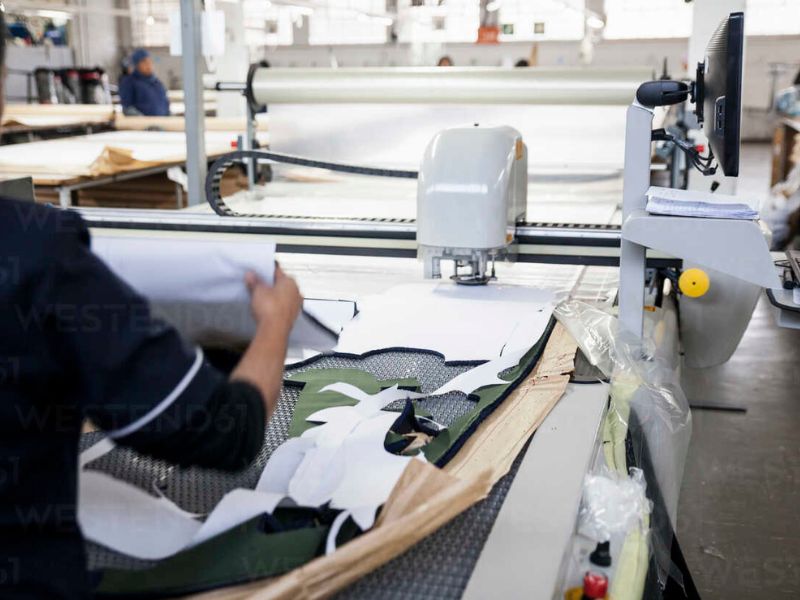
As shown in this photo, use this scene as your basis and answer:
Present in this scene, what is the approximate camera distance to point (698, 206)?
158 centimetres

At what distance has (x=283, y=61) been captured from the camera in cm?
1549

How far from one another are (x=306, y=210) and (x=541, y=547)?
253 cm

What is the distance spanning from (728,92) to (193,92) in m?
2.30

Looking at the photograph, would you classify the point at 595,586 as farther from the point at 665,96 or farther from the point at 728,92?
the point at 665,96

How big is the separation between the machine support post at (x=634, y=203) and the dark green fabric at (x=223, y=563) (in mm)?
937

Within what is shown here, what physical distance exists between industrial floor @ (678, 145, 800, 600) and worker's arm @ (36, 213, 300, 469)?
189 cm

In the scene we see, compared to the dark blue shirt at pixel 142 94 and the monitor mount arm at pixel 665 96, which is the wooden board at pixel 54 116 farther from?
the monitor mount arm at pixel 665 96

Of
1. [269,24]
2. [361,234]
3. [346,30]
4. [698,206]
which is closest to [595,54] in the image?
[346,30]

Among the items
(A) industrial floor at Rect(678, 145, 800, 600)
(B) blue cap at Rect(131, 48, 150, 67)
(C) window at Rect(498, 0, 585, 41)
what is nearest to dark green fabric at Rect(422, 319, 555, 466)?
(A) industrial floor at Rect(678, 145, 800, 600)

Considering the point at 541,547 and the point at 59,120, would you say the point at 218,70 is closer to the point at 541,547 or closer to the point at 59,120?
the point at 59,120

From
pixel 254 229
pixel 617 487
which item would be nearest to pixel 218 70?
pixel 254 229

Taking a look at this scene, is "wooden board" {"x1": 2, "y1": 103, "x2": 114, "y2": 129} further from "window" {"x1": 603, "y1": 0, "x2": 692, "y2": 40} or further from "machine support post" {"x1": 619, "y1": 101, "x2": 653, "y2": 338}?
"window" {"x1": 603, "y1": 0, "x2": 692, "y2": 40}

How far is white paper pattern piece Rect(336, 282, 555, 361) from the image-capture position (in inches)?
67.8

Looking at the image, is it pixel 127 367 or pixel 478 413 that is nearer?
pixel 127 367
